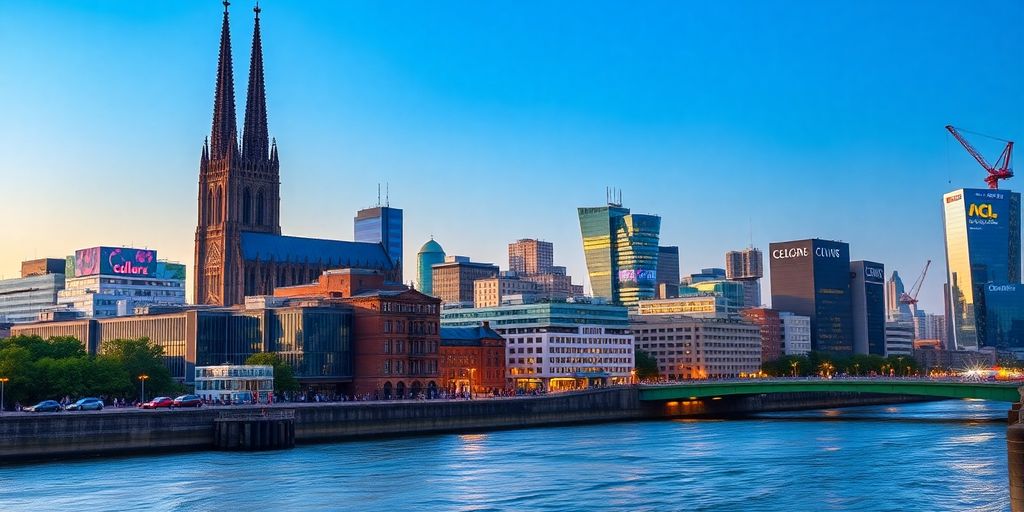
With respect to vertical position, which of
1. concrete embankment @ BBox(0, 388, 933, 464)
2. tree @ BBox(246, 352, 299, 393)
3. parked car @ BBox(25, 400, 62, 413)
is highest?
tree @ BBox(246, 352, 299, 393)

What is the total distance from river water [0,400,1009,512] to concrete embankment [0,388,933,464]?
400cm

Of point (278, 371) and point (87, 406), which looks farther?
point (278, 371)

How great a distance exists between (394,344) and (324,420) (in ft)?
160

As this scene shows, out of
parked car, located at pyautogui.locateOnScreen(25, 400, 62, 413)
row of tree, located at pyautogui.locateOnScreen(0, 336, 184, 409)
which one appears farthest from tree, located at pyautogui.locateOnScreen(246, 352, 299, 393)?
parked car, located at pyautogui.locateOnScreen(25, 400, 62, 413)

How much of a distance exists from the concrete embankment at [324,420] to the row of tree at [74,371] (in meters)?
23.5

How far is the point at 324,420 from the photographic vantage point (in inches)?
5069

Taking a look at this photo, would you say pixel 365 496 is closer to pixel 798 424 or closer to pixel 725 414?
pixel 798 424

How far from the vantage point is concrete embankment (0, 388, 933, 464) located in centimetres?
10400

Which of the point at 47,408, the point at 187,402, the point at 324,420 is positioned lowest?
the point at 324,420

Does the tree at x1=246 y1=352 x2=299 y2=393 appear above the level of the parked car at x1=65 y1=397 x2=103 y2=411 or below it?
above

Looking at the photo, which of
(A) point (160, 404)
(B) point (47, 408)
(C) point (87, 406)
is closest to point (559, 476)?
(C) point (87, 406)

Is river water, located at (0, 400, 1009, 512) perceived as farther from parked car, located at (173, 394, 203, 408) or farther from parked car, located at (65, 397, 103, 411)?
parked car, located at (173, 394, 203, 408)

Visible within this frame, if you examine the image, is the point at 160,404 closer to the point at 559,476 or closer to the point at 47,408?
the point at 47,408

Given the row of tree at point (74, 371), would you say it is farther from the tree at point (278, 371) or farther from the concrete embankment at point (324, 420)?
the concrete embankment at point (324, 420)
